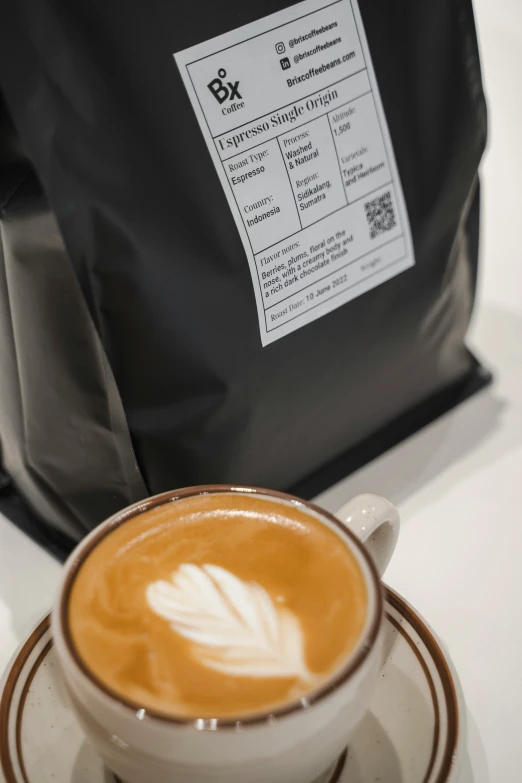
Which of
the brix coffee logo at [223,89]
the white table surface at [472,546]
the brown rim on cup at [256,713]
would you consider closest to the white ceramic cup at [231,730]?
the brown rim on cup at [256,713]

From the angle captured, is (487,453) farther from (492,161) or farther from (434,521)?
(492,161)

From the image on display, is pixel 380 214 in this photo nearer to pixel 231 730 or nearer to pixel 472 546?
pixel 472 546

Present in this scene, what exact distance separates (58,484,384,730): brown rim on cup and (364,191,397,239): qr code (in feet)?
0.78

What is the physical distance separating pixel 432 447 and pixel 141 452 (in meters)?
0.26

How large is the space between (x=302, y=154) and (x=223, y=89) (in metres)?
0.07

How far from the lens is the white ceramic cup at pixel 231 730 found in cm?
30

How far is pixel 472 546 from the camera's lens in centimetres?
55

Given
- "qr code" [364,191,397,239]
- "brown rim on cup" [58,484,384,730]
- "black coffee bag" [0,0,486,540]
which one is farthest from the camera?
"qr code" [364,191,397,239]

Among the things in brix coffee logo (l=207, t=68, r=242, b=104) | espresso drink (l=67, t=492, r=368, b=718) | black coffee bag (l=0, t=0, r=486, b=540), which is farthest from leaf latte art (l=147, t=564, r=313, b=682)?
brix coffee logo (l=207, t=68, r=242, b=104)

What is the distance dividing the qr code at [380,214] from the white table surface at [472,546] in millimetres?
179

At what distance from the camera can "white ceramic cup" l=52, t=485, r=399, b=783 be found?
30 centimetres

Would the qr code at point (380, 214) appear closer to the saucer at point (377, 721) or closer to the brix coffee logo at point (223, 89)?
the brix coffee logo at point (223, 89)

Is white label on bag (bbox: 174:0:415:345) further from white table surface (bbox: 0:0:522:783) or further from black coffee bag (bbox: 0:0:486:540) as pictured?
white table surface (bbox: 0:0:522:783)

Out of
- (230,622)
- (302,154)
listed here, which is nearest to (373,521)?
(230,622)
